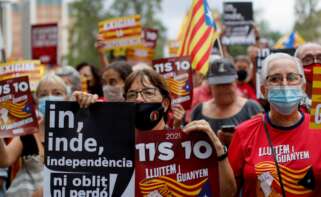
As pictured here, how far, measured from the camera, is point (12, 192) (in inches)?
208

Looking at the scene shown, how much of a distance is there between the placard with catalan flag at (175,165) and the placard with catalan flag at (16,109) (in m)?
1.18

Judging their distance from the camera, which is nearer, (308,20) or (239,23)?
(239,23)

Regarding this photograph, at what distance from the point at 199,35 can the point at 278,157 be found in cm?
331

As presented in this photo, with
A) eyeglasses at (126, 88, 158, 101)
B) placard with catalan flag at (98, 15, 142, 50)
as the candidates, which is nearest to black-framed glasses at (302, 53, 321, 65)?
eyeglasses at (126, 88, 158, 101)

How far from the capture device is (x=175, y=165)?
4016 millimetres

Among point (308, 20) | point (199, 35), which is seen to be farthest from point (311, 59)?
point (308, 20)

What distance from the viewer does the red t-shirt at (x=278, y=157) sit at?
4.04 m

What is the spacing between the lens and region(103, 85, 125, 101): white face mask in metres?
6.25

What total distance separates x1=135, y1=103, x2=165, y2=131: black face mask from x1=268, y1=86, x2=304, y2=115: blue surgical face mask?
2.22ft

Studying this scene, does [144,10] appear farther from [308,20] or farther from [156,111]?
[156,111]

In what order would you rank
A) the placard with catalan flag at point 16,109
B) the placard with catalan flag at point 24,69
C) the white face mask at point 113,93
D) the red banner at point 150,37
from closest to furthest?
the placard with catalan flag at point 16,109 → the white face mask at point 113,93 → the placard with catalan flag at point 24,69 → the red banner at point 150,37

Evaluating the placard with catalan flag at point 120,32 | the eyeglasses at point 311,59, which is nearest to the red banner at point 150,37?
the placard with catalan flag at point 120,32

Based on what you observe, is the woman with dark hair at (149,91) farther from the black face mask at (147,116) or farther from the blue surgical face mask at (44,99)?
the blue surgical face mask at (44,99)

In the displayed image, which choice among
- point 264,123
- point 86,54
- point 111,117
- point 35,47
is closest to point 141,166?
point 111,117
